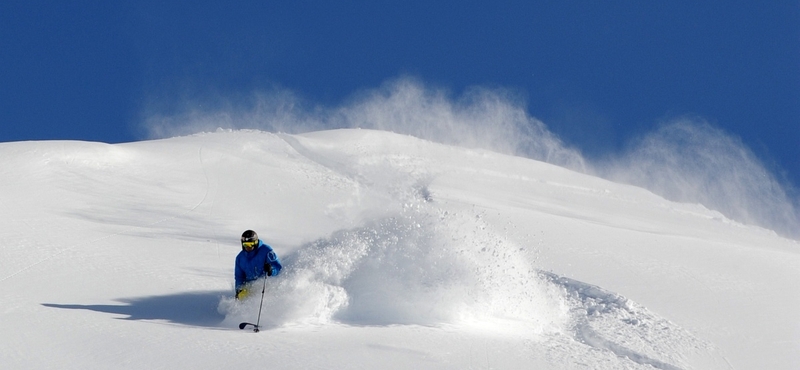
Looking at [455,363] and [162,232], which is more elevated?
[162,232]

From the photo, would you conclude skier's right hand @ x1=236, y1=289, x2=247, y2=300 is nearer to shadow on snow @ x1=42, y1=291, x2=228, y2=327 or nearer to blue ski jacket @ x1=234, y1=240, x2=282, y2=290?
blue ski jacket @ x1=234, y1=240, x2=282, y2=290

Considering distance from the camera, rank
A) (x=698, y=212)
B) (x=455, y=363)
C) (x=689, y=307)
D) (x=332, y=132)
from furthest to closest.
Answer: (x=332, y=132) < (x=698, y=212) < (x=689, y=307) < (x=455, y=363)

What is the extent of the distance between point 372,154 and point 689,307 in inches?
684

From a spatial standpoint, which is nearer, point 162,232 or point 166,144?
point 162,232

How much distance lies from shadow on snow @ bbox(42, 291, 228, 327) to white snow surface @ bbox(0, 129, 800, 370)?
4cm

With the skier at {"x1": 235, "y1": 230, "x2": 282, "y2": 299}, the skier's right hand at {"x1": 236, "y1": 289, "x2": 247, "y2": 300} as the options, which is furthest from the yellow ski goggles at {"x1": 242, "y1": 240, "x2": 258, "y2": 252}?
the skier's right hand at {"x1": 236, "y1": 289, "x2": 247, "y2": 300}

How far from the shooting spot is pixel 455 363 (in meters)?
6.63

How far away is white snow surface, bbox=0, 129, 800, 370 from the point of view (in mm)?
6969

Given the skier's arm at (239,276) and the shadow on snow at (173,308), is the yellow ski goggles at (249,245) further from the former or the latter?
the shadow on snow at (173,308)

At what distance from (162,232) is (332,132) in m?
17.8

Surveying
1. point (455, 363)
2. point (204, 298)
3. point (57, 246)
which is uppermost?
point (57, 246)

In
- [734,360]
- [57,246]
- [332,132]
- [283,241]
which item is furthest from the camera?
[332,132]

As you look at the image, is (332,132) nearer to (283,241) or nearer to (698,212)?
(698,212)

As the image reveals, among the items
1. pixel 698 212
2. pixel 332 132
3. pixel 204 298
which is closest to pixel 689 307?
pixel 204 298
